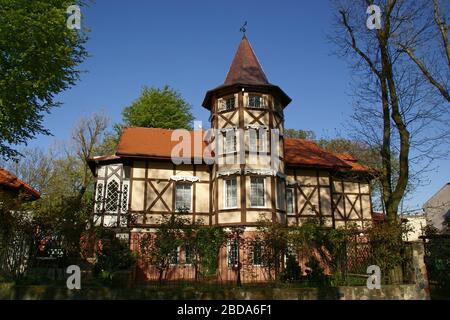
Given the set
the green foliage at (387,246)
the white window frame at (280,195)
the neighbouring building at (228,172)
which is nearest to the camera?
the green foliage at (387,246)

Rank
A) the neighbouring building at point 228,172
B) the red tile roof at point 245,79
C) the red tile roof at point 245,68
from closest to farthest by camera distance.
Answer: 1. the neighbouring building at point 228,172
2. the red tile roof at point 245,79
3. the red tile roof at point 245,68

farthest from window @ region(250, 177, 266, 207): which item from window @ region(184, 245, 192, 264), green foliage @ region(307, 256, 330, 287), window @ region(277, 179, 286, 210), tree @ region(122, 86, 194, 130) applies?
tree @ region(122, 86, 194, 130)

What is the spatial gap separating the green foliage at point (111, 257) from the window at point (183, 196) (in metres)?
8.02

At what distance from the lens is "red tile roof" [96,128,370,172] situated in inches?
707

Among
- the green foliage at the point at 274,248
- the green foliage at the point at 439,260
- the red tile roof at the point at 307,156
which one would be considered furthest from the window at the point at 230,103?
the green foliage at the point at 439,260

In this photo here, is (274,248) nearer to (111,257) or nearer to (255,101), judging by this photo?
(111,257)

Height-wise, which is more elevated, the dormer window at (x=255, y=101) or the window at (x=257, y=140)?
the dormer window at (x=255, y=101)

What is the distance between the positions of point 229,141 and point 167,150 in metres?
3.41

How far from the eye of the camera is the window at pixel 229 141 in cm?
1786

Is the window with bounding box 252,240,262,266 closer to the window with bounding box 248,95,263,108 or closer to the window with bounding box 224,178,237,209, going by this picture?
the window with bounding box 224,178,237,209

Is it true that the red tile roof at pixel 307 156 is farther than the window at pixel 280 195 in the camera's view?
Yes

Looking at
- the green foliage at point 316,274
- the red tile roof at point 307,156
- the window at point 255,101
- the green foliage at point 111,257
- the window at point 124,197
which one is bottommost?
the green foliage at point 316,274

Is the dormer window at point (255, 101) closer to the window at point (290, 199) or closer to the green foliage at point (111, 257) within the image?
the window at point (290, 199)
